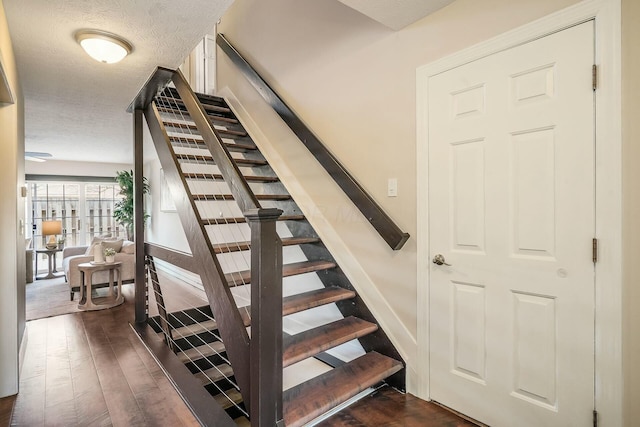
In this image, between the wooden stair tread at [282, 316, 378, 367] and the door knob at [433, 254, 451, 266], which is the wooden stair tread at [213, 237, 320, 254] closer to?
the wooden stair tread at [282, 316, 378, 367]

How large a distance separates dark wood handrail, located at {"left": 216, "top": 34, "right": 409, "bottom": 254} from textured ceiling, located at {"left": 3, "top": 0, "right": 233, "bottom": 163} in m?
0.94

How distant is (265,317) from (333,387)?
0.71 meters

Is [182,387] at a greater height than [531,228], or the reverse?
[531,228]

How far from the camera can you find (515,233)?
1.60 m

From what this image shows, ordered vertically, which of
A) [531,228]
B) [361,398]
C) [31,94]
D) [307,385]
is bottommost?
[361,398]

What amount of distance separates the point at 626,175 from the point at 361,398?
1729 mm

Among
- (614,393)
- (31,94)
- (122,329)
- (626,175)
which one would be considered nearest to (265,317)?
(614,393)

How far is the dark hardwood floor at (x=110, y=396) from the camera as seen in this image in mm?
A: 1745

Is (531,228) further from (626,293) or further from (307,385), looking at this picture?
(307,385)

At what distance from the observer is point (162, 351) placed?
248 cm

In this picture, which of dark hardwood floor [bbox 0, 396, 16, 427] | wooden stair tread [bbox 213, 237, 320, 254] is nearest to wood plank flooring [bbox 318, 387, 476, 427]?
wooden stair tread [bbox 213, 237, 320, 254]

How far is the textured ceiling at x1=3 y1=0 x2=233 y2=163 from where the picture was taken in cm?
171

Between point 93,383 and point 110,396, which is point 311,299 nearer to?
point 110,396

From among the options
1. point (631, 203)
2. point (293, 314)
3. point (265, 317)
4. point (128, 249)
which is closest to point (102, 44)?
point (265, 317)
